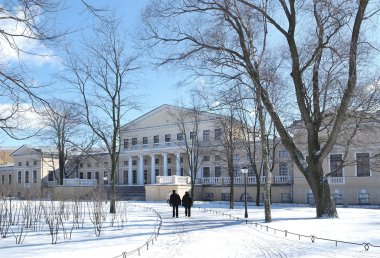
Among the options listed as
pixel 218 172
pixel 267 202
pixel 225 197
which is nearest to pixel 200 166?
pixel 218 172

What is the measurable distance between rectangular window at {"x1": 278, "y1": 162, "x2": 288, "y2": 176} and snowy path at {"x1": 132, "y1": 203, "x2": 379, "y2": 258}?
32.8 meters

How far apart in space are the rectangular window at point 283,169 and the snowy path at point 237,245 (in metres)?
32.8

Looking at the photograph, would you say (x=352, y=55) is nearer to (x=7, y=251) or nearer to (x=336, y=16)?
(x=336, y=16)

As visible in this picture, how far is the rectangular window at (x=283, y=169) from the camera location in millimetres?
50172

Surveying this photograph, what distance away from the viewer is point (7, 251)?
12078mm

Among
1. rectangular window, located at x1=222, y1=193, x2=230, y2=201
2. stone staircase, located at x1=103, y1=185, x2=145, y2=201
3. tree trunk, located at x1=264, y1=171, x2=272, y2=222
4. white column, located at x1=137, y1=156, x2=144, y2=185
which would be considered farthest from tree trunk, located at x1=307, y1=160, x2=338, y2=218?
white column, located at x1=137, y1=156, x2=144, y2=185

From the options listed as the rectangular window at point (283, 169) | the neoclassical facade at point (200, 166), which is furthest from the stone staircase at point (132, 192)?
the rectangular window at point (283, 169)

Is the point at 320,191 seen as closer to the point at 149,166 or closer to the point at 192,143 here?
the point at 192,143

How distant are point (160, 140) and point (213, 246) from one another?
5631 cm

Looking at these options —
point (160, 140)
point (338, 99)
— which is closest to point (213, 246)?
point (338, 99)

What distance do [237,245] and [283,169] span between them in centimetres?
3818

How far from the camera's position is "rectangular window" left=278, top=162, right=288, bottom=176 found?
50.2m

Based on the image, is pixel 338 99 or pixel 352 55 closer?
pixel 352 55

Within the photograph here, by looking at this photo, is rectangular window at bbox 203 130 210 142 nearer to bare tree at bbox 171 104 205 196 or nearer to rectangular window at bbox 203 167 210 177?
bare tree at bbox 171 104 205 196
